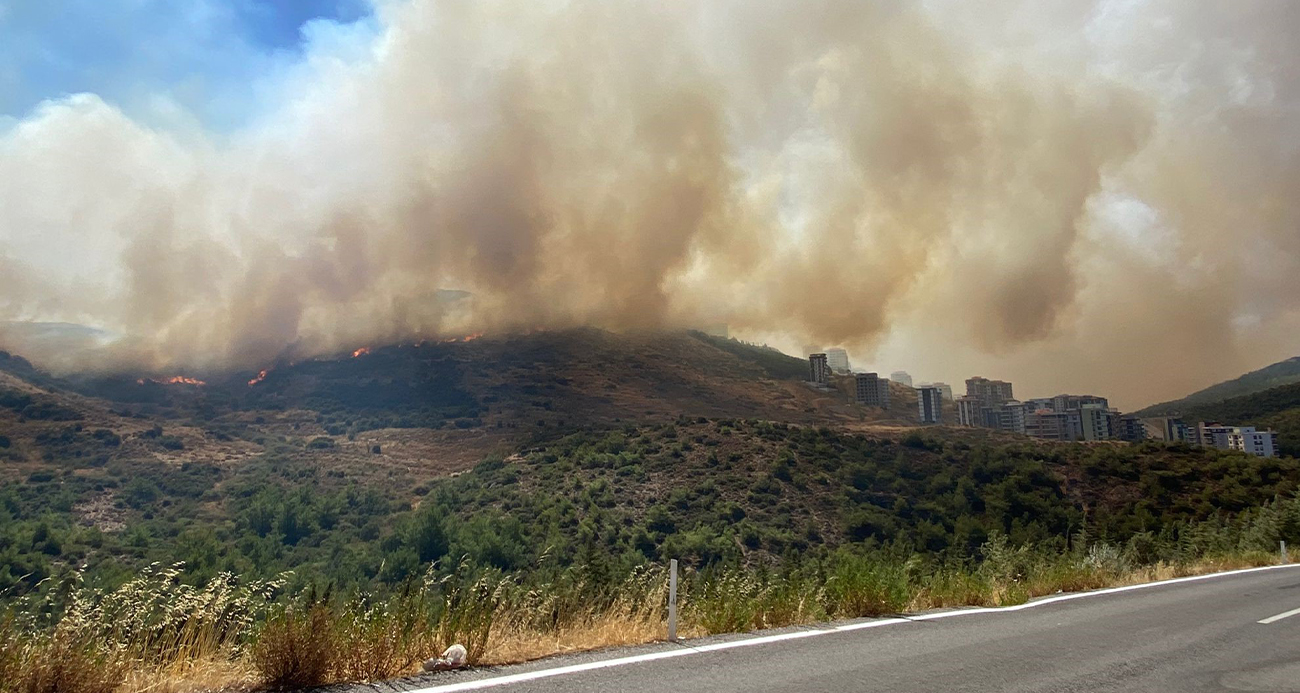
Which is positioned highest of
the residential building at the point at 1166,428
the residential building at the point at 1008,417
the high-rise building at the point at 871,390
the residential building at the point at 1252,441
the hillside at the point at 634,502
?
the high-rise building at the point at 871,390

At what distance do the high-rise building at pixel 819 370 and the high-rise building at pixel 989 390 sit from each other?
25093 mm

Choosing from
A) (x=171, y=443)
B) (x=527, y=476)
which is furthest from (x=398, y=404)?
(x=527, y=476)

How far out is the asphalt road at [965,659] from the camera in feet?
16.4

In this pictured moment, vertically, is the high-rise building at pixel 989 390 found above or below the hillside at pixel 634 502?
above

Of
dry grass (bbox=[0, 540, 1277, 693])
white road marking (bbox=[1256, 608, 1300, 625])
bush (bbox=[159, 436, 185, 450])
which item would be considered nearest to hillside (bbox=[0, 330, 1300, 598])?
bush (bbox=[159, 436, 185, 450])

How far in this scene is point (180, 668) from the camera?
4.81 meters

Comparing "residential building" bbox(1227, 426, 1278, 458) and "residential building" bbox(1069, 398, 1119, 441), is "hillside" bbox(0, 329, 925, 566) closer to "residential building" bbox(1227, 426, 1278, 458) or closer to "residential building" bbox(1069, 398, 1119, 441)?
"residential building" bbox(1069, 398, 1119, 441)

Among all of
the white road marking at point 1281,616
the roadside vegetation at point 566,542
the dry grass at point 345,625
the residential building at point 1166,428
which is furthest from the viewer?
the residential building at point 1166,428

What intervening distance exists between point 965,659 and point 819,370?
416ft

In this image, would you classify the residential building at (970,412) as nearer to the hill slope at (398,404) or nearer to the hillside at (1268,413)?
the hill slope at (398,404)

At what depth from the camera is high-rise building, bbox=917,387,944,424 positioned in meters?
109

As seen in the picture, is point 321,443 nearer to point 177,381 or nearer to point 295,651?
point 177,381

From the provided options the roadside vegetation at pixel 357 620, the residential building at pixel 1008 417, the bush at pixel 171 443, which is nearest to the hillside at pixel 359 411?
the bush at pixel 171 443

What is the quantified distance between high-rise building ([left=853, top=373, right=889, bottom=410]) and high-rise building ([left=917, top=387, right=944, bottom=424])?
705cm
